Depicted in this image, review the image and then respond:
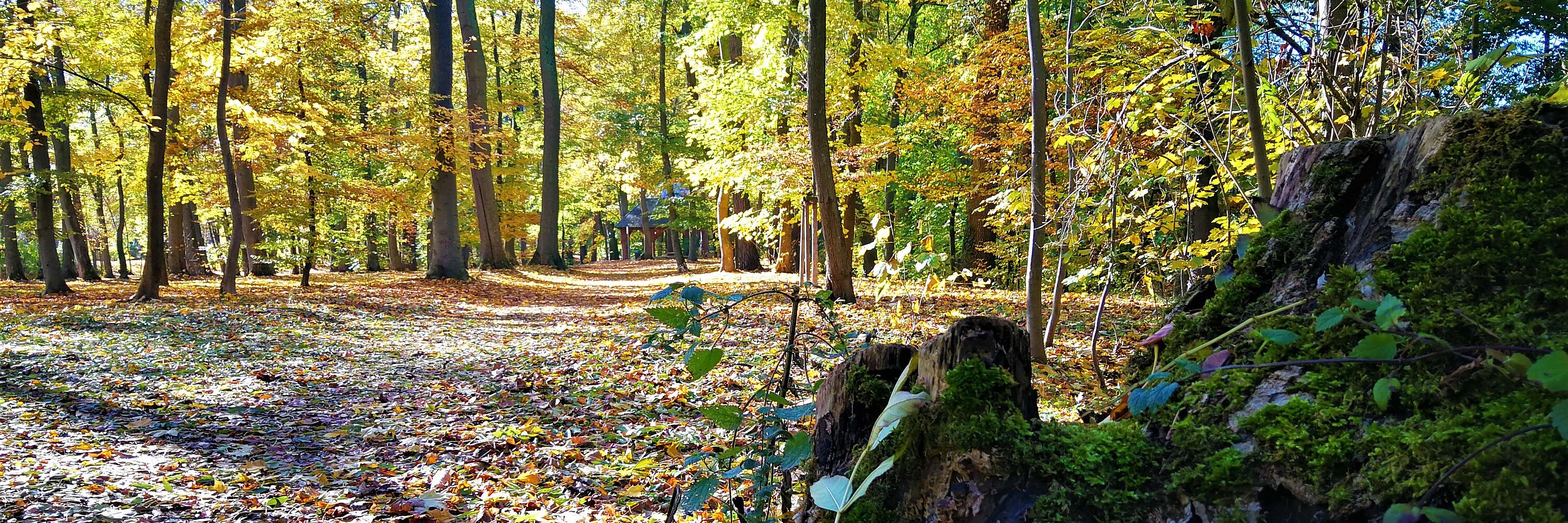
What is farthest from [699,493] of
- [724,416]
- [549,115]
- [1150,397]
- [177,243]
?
[549,115]

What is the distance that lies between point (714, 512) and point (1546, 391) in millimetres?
2334

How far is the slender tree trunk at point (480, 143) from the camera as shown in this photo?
15.7m

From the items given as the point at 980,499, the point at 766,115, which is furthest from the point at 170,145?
the point at 980,499

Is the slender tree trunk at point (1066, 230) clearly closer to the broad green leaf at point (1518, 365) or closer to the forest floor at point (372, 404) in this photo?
the forest floor at point (372, 404)

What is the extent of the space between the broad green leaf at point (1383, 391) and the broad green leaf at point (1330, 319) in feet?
0.35

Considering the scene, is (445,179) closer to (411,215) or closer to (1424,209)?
(411,215)

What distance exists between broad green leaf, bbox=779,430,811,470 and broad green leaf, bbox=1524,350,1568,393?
1.19 m

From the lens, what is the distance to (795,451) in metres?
1.66

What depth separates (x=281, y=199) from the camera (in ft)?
40.1

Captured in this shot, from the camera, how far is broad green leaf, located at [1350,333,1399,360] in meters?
1.02

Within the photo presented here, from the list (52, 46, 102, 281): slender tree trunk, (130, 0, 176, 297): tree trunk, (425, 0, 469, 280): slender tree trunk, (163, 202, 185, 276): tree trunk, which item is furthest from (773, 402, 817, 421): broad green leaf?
(163, 202, 185, 276): tree trunk

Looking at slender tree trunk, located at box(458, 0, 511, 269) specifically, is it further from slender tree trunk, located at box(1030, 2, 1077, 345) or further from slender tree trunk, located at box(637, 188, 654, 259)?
slender tree trunk, located at box(1030, 2, 1077, 345)

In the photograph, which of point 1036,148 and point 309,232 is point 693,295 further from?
point 309,232

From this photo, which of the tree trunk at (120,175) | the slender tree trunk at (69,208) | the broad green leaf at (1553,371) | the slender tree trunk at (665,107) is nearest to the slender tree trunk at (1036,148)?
the broad green leaf at (1553,371)
